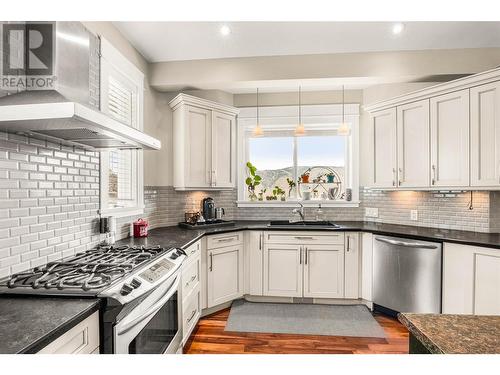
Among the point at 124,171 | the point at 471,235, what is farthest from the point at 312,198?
the point at 124,171

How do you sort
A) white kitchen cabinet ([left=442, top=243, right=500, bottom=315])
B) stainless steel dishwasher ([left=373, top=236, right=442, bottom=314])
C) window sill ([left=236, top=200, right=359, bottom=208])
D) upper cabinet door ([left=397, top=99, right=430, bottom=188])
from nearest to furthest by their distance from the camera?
white kitchen cabinet ([left=442, top=243, right=500, bottom=315])
stainless steel dishwasher ([left=373, top=236, right=442, bottom=314])
upper cabinet door ([left=397, top=99, right=430, bottom=188])
window sill ([left=236, top=200, right=359, bottom=208])

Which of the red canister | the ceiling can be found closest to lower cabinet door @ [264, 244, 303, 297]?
the red canister

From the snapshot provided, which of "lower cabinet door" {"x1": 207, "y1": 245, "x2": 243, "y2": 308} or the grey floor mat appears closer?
the grey floor mat

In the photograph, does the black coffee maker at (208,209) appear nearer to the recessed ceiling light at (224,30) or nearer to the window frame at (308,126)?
the window frame at (308,126)

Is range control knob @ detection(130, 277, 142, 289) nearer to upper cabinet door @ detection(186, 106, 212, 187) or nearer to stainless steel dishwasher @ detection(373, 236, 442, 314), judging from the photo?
upper cabinet door @ detection(186, 106, 212, 187)

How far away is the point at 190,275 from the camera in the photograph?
97.0 inches

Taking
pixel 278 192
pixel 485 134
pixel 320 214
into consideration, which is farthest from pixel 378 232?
pixel 278 192

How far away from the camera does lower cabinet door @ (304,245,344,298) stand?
124 inches

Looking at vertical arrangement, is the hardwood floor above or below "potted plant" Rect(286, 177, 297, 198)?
below

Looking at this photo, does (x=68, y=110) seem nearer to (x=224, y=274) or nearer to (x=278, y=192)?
(x=224, y=274)

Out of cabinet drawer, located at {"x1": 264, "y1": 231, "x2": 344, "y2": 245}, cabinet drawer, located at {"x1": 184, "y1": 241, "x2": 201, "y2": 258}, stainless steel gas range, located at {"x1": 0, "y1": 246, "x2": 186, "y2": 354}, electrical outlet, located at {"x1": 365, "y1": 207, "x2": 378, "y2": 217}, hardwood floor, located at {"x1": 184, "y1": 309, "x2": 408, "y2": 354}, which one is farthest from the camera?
electrical outlet, located at {"x1": 365, "y1": 207, "x2": 378, "y2": 217}

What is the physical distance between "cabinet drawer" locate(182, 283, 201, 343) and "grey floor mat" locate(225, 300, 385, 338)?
0.34m

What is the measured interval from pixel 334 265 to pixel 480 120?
195cm
